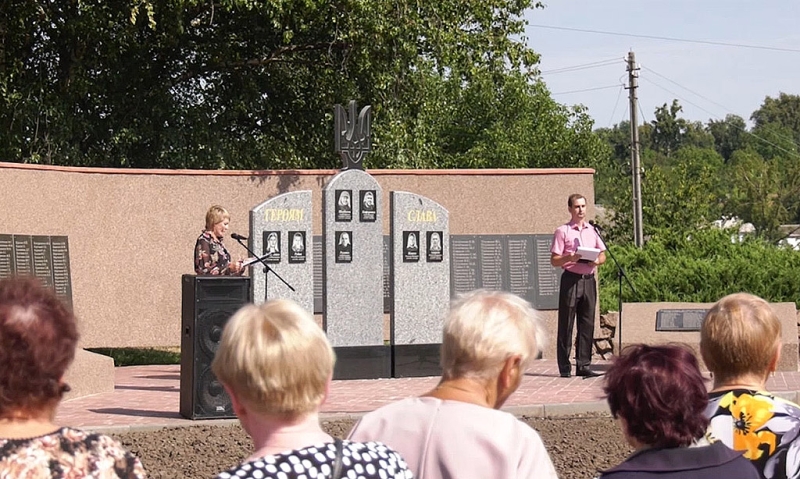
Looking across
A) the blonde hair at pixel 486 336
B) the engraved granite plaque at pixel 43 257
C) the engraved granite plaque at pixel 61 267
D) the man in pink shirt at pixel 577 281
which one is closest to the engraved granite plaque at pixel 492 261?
the man in pink shirt at pixel 577 281

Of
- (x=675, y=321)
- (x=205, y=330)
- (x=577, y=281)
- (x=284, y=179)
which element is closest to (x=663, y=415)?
(x=205, y=330)

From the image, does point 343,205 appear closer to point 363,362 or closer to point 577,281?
point 363,362

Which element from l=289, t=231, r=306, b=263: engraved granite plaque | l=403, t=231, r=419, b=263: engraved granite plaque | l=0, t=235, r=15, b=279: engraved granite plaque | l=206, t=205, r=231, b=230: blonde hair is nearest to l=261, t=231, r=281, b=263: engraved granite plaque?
l=289, t=231, r=306, b=263: engraved granite plaque

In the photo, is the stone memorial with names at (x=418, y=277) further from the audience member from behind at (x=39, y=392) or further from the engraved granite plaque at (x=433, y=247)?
the audience member from behind at (x=39, y=392)

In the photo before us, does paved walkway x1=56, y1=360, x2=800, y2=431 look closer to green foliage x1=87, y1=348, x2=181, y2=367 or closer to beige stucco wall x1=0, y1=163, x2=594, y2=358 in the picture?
beige stucco wall x1=0, y1=163, x2=594, y2=358

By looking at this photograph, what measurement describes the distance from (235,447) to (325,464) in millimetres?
6538

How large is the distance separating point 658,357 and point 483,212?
15068 millimetres

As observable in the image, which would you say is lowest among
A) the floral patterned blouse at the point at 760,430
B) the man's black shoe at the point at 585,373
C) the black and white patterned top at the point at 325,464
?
the man's black shoe at the point at 585,373

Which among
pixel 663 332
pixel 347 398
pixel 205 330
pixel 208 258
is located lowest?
pixel 347 398

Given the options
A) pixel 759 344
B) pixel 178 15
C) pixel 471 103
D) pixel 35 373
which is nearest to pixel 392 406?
pixel 35 373

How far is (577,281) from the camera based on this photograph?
13.4 metres

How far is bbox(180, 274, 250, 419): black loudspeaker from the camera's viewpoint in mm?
10453

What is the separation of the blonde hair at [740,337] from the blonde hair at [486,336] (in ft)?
2.56

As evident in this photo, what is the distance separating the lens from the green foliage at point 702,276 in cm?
1839
